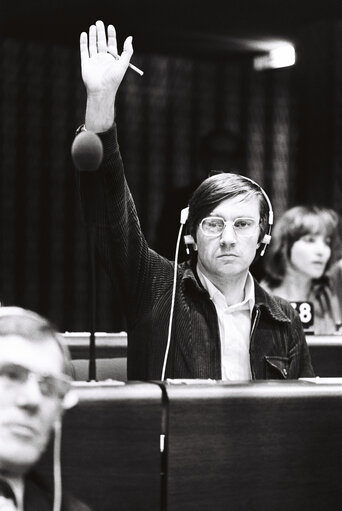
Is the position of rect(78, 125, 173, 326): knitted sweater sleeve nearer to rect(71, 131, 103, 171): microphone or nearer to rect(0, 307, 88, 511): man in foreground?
rect(71, 131, 103, 171): microphone

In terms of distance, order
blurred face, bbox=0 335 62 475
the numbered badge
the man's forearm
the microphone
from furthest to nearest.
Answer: the numbered badge → the man's forearm → the microphone → blurred face, bbox=0 335 62 475

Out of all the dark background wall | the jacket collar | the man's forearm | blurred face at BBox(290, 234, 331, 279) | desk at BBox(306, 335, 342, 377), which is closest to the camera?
the man's forearm

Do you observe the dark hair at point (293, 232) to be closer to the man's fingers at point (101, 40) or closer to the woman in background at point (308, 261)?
the woman in background at point (308, 261)

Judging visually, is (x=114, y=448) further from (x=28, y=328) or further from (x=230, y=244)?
(x=230, y=244)

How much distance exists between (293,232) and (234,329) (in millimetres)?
1819

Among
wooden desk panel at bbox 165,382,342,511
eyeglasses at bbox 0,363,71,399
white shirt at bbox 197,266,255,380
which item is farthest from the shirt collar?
eyeglasses at bbox 0,363,71,399

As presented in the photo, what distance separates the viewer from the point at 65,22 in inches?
218

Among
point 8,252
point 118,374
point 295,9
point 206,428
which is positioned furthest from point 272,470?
point 8,252

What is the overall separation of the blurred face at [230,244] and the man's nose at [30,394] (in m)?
1.05

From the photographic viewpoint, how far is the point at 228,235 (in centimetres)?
185

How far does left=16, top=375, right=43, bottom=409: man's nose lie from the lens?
834mm

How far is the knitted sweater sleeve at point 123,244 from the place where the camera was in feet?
5.87

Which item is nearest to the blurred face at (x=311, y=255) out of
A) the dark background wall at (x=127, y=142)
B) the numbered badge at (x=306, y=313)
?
the numbered badge at (x=306, y=313)

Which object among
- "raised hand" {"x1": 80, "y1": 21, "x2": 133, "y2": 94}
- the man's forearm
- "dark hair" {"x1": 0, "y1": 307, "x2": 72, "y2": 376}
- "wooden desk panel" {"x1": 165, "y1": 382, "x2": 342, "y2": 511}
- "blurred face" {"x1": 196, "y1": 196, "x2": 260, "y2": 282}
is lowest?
"wooden desk panel" {"x1": 165, "y1": 382, "x2": 342, "y2": 511}
